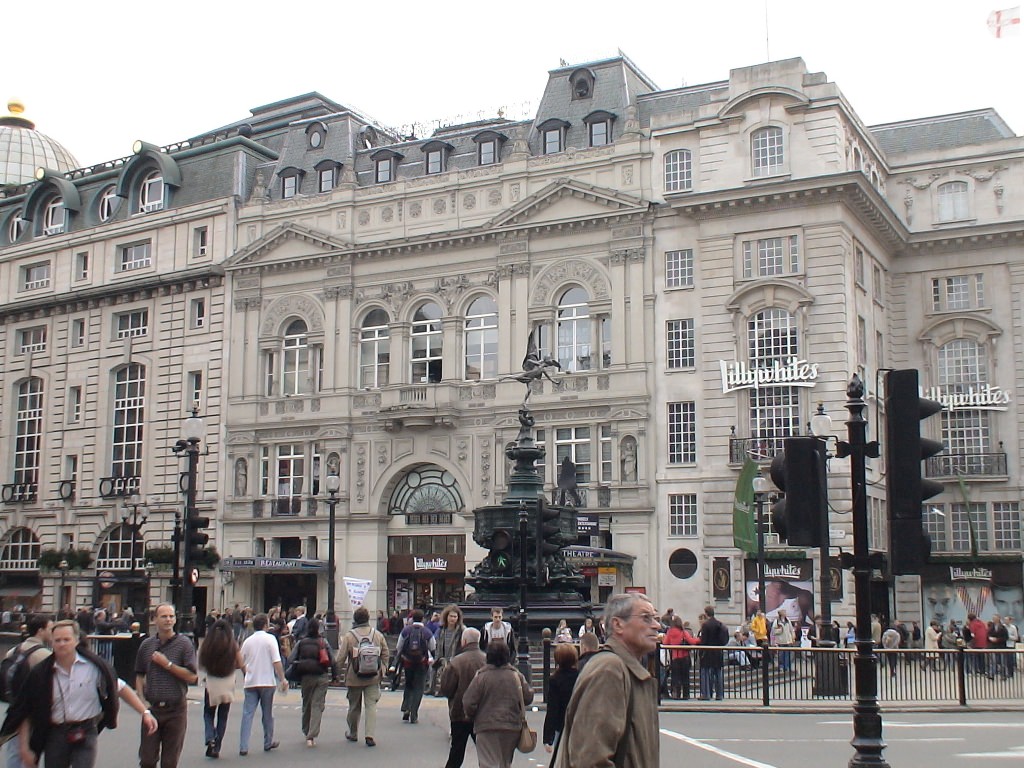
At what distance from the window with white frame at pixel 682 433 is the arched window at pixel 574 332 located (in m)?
3.99

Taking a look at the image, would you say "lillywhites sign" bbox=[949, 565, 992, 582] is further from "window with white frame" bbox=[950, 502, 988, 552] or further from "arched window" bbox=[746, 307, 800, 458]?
"arched window" bbox=[746, 307, 800, 458]

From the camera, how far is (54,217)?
6781 cm

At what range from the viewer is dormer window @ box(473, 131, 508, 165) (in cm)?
5359

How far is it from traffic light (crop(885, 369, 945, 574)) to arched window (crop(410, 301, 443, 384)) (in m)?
41.4

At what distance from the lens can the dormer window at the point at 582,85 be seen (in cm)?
5328

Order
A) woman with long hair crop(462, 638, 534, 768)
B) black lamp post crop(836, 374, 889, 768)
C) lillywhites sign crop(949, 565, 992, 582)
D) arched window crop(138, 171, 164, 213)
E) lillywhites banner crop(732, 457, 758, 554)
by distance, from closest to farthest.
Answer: black lamp post crop(836, 374, 889, 768) → woman with long hair crop(462, 638, 534, 768) → lillywhites banner crop(732, 457, 758, 554) → lillywhites sign crop(949, 565, 992, 582) → arched window crop(138, 171, 164, 213)

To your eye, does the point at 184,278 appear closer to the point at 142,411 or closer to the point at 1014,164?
the point at 142,411

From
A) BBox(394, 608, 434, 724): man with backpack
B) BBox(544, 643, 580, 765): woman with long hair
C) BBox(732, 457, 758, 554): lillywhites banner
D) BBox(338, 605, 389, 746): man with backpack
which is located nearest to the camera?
BBox(544, 643, 580, 765): woman with long hair

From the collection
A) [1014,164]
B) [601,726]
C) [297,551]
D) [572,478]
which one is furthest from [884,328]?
[601,726]

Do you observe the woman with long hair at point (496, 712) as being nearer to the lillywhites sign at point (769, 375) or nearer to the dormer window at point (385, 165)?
the lillywhites sign at point (769, 375)

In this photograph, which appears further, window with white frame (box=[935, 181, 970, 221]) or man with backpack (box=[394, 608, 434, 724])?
window with white frame (box=[935, 181, 970, 221])

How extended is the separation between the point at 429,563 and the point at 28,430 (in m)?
26.3

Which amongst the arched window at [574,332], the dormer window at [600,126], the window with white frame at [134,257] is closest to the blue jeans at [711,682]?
the arched window at [574,332]

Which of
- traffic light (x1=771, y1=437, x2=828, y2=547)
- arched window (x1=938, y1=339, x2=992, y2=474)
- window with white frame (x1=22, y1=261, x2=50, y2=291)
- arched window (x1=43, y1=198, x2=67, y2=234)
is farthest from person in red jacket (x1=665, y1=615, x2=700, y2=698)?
arched window (x1=43, y1=198, x2=67, y2=234)
